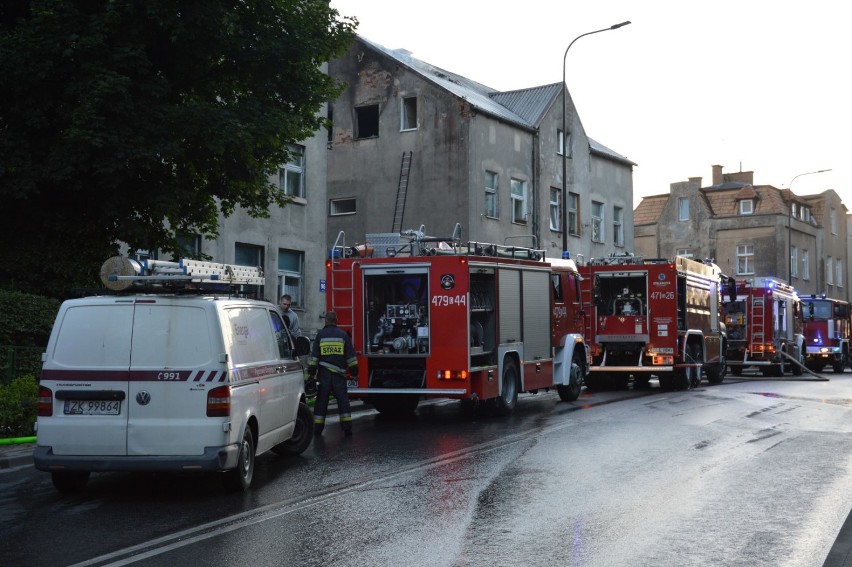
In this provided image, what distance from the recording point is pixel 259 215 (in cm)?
1970

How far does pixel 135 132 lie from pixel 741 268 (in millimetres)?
54840

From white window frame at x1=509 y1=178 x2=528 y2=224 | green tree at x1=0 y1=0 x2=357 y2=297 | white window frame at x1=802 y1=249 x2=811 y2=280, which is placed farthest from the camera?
white window frame at x1=802 y1=249 x2=811 y2=280

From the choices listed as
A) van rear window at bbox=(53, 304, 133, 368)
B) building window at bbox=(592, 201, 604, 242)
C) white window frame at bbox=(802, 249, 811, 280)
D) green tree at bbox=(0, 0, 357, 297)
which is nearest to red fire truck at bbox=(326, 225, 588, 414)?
green tree at bbox=(0, 0, 357, 297)

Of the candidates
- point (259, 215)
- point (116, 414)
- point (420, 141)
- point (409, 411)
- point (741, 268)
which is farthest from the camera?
point (741, 268)

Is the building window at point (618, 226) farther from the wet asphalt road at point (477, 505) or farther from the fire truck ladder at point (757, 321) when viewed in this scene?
the wet asphalt road at point (477, 505)

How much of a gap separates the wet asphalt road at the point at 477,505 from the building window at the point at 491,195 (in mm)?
23223

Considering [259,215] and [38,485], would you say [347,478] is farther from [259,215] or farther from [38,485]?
[259,215]

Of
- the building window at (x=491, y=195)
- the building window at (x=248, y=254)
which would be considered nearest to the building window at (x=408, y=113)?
the building window at (x=491, y=195)

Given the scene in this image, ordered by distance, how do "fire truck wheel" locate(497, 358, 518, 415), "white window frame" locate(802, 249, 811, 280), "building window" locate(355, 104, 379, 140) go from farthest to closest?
"white window frame" locate(802, 249, 811, 280), "building window" locate(355, 104, 379, 140), "fire truck wheel" locate(497, 358, 518, 415)

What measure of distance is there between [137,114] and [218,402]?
335 inches

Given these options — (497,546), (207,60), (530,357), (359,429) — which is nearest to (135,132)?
(207,60)

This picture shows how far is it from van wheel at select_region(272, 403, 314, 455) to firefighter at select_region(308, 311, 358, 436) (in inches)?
74.8

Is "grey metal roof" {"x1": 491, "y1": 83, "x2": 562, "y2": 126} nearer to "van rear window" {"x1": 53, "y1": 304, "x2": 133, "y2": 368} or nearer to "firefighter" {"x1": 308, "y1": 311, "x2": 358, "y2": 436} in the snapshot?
"firefighter" {"x1": 308, "y1": 311, "x2": 358, "y2": 436}

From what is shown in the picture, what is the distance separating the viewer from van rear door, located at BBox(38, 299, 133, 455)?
8.90 m
